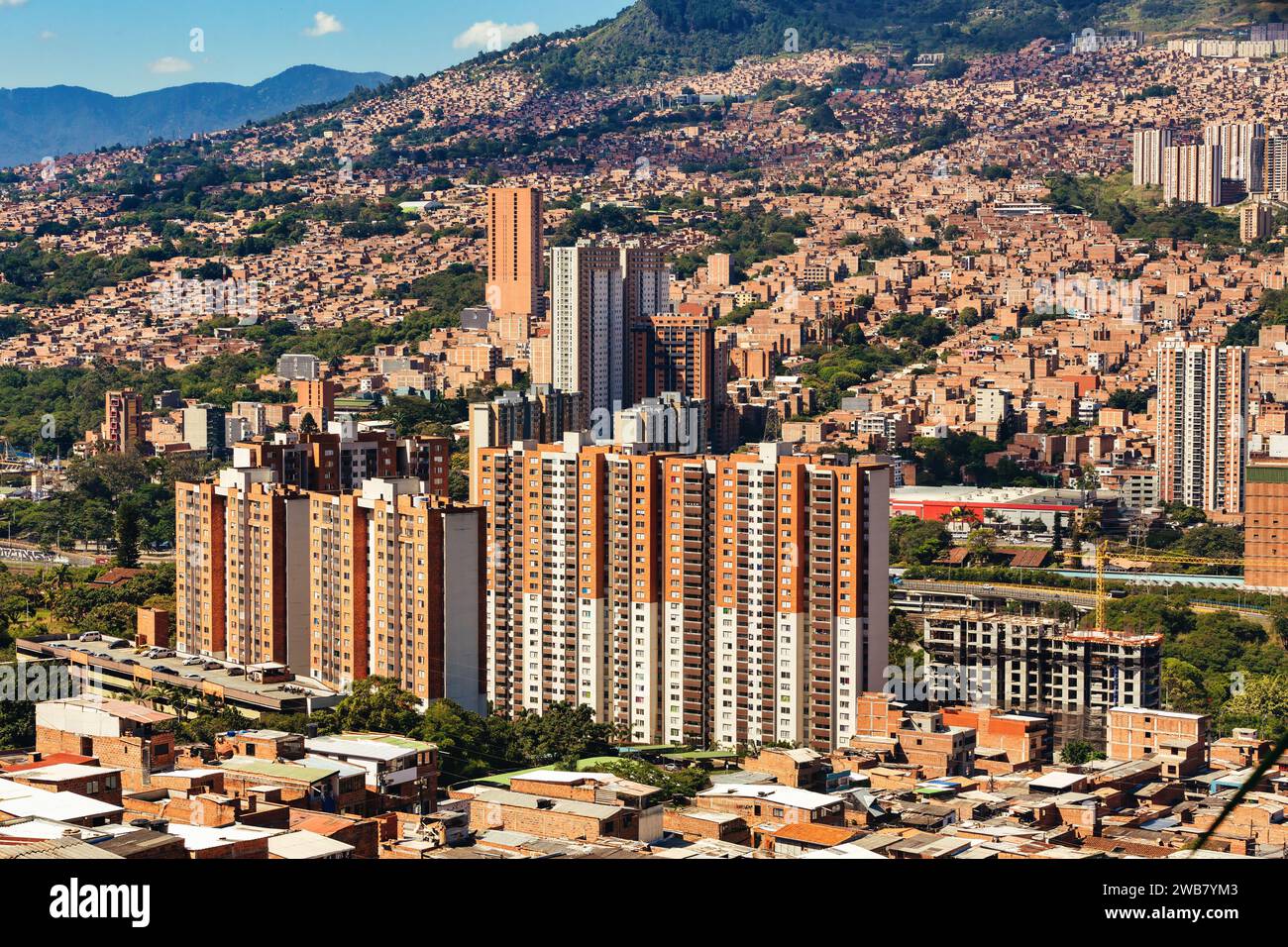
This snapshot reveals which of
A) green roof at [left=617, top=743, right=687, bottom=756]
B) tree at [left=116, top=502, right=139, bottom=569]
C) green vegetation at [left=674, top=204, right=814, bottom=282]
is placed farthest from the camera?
green vegetation at [left=674, top=204, right=814, bottom=282]

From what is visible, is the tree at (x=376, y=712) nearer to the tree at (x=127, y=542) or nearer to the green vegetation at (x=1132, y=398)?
the tree at (x=127, y=542)

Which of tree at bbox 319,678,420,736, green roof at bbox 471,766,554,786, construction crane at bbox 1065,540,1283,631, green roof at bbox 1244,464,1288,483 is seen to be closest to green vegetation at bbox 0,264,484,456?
construction crane at bbox 1065,540,1283,631

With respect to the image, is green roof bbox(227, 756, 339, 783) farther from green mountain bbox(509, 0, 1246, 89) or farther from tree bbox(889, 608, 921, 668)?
green mountain bbox(509, 0, 1246, 89)

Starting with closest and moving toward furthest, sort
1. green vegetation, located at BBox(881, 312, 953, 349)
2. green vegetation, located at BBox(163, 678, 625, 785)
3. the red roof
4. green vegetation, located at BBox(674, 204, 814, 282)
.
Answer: the red roof < green vegetation, located at BBox(163, 678, 625, 785) < green vegetation, located at BBox(881, 312, 953, 349) < green vegetation, located at BBox(674, 204, 814, 282)

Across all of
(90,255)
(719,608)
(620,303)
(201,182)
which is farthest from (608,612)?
(201,182)

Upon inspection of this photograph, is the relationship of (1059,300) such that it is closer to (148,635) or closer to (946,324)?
(946,324)

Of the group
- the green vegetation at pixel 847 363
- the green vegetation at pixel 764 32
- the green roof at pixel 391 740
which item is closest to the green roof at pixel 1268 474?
the green roof at pixel 391 740

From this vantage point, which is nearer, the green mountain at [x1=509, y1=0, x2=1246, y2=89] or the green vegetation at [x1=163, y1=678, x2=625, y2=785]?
the green vegetation at [x1=163, y1=678, x2=625, y2=785]

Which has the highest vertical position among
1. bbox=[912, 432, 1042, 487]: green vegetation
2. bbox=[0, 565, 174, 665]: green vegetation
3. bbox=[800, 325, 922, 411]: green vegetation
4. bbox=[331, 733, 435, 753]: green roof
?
bbox=[800, 325, 922, 411]: green vegetation
